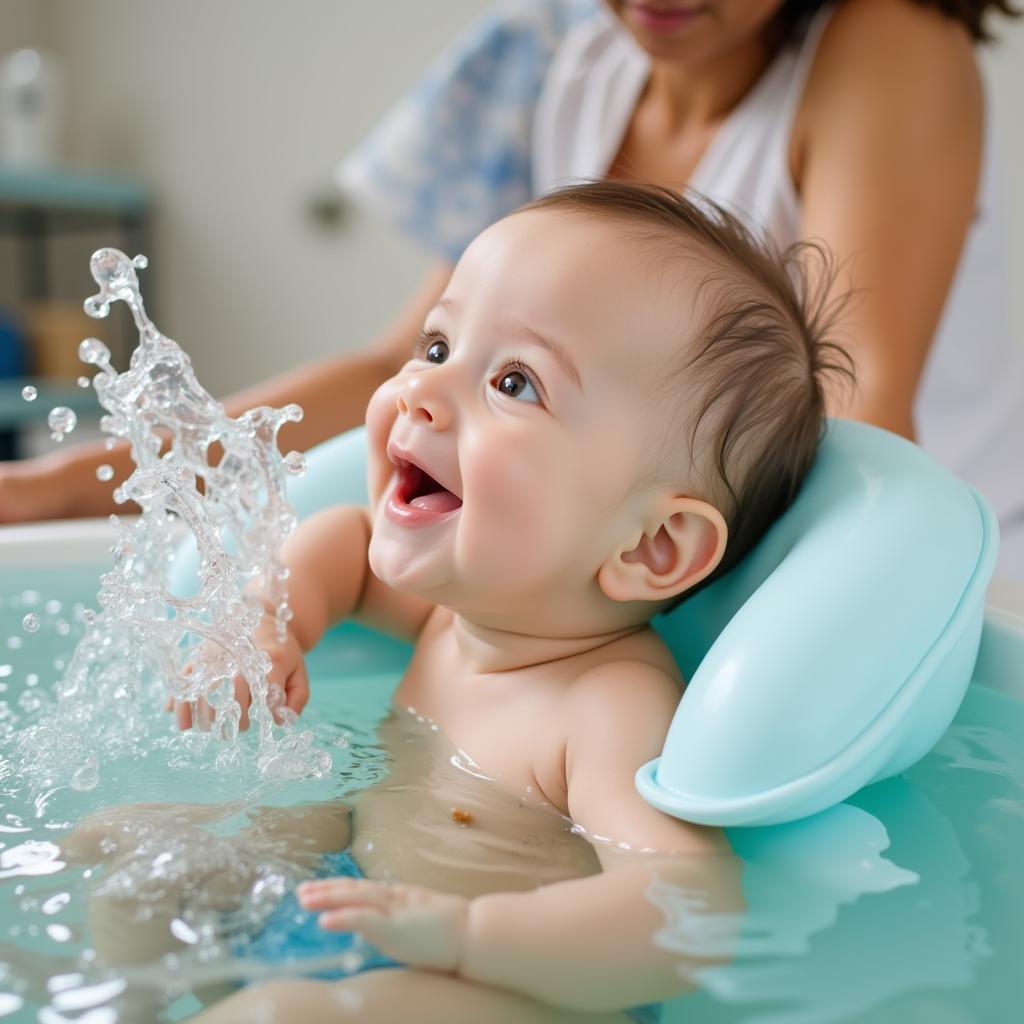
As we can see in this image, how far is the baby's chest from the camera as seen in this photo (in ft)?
2.77

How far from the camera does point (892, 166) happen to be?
4.33 feet

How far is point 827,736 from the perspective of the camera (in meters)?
0.74

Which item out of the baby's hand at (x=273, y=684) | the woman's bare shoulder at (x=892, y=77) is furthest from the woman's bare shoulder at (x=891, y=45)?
the baby's hand at (x=273, y=684)

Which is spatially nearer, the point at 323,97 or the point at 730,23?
the point at 730,23

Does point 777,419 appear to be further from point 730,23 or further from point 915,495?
point 730,23

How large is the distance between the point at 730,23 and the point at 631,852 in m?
0.95

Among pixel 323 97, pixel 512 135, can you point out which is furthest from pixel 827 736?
pixel 323 97

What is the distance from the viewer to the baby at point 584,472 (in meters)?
0.81

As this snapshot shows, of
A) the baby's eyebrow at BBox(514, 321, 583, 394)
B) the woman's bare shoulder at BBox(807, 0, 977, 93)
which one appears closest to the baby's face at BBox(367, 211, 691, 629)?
the baby's eyebrow at BBox(514, 321, 583, 394)

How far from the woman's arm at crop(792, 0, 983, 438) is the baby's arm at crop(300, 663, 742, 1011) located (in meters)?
0.62

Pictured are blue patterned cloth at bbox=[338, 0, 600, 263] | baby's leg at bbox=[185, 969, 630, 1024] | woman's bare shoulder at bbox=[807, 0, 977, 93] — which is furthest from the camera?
blue patterned cloth at bbox=[338, 0, 600, 263]

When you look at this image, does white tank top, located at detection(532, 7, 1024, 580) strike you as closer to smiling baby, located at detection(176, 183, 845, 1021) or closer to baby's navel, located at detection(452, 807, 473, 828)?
smiling baby, located at detection(176, 183, 845, 1021)

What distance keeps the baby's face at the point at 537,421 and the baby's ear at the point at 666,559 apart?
0.05 ft

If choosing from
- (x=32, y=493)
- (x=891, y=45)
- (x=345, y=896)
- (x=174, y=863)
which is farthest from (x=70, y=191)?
(x=345, y=896)
